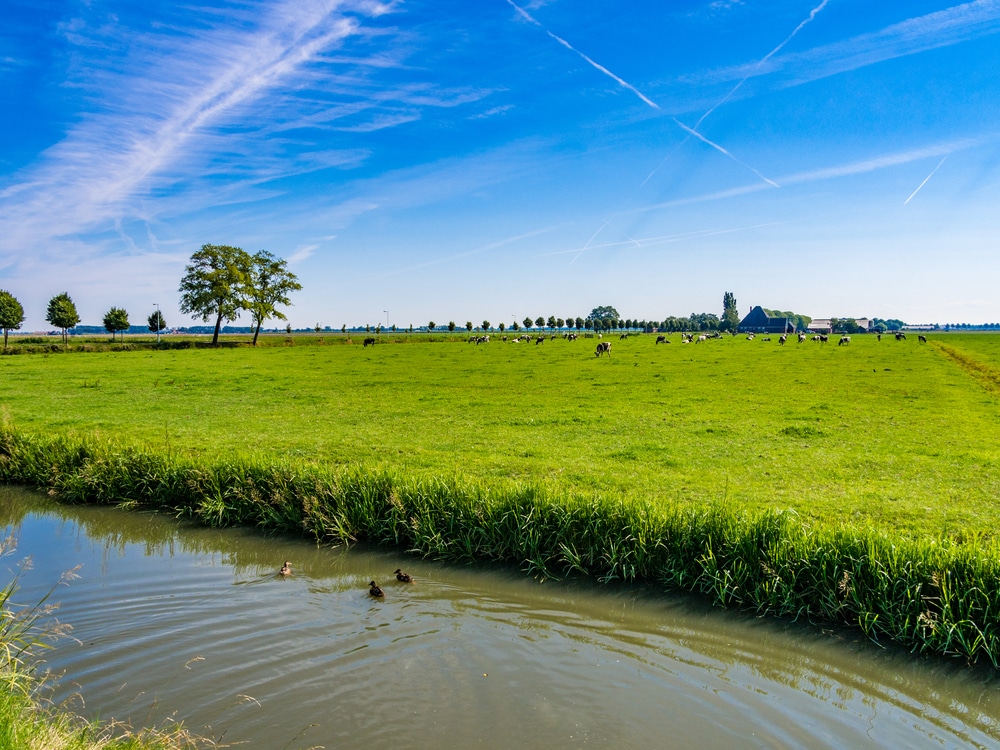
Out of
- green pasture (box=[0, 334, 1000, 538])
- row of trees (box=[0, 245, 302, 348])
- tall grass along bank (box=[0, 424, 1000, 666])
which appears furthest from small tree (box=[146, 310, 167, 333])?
tall grass along bank (box=[0, 424, 1000, 666])

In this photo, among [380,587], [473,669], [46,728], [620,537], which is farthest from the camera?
[620,537]

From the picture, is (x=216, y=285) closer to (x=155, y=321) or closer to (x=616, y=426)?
(x=155, y=321)

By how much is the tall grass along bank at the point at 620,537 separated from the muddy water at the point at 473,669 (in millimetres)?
A: 474

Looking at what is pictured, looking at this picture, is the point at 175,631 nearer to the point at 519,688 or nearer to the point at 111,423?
the point at 519,688

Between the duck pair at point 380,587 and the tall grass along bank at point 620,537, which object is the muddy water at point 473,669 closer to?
the duck pair at point 380,587

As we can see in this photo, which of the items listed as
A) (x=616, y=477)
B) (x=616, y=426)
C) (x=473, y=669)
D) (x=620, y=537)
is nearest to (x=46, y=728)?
(x=473, y=669)

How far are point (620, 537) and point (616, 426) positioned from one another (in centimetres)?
1169

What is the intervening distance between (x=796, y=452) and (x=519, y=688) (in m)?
13.4

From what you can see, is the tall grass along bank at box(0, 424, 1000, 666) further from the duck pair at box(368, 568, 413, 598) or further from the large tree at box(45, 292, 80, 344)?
the large tree at box(45, 292, 80, 344)

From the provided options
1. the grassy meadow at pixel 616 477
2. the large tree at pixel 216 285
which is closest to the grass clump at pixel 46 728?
the grassy meadow at pixel 616 477

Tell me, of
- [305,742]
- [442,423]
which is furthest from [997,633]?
[442,423]

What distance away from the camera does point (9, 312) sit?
8362 centimetres

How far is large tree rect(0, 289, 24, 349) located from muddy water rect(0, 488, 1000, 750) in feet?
317

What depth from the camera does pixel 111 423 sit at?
21.6 m
